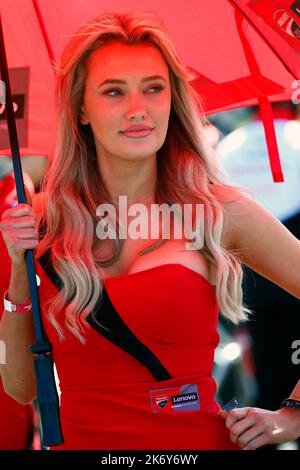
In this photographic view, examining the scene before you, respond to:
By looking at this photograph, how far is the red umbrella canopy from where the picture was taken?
9.10 feet

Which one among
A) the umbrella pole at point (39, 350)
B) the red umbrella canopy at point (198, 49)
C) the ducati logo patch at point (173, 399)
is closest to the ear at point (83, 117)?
the red umbrella canopy at point (198, 49)

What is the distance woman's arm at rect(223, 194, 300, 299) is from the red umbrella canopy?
0.60 feet

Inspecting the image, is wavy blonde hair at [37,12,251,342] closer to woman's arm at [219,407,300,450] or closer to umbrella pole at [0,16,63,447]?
umbrella pole at [0,16,63,447]

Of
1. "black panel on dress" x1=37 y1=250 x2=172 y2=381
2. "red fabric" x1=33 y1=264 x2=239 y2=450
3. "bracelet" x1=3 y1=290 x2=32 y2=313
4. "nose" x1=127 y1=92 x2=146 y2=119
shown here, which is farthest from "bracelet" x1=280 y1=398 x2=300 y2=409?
"nose" x1=127 y1=92 x2=146 y2=119

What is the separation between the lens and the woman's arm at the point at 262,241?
2842mm

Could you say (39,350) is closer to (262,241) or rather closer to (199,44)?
(262,241)

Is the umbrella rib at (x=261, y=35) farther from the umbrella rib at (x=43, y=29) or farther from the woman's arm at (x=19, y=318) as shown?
the woman's arm at (x=19, y=318)

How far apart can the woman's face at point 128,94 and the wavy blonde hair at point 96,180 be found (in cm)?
3

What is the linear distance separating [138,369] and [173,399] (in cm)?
14

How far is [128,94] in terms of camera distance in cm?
274

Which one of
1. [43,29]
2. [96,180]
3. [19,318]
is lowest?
[19,318]

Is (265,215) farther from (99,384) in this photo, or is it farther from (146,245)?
Answer: (99,384)

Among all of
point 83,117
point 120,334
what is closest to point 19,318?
point 120,334
